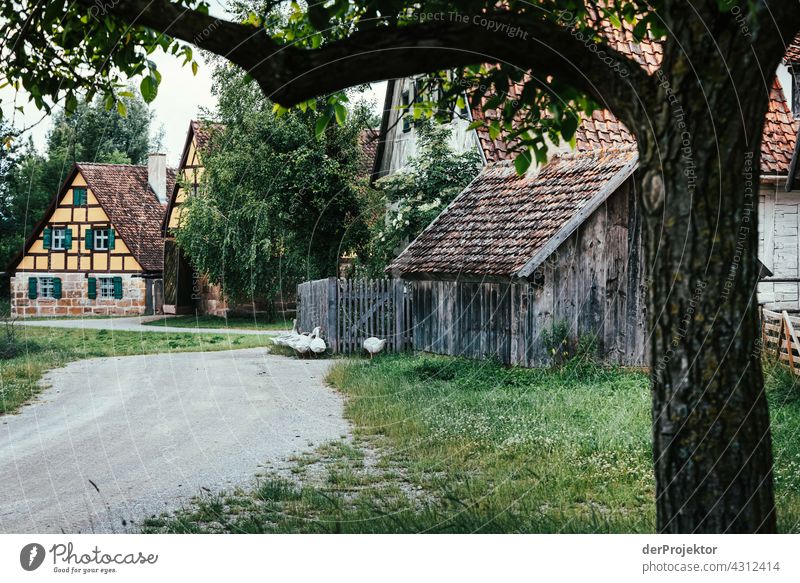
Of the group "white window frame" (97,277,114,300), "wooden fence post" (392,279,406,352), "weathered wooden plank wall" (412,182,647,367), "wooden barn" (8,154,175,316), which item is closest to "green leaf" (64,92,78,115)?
"wooden barn" (8,154,175,316)

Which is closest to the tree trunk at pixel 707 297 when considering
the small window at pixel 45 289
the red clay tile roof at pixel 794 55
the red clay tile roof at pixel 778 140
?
the small window at pixel 45 289

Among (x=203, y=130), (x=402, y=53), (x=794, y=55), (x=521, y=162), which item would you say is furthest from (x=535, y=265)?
(x=794, y=55)

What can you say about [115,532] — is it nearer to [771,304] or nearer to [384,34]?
[384,34]

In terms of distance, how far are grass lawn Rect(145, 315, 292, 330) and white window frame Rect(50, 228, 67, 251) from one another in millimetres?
886

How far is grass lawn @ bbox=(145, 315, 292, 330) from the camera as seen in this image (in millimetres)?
6825

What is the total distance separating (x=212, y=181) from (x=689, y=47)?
4.43 m

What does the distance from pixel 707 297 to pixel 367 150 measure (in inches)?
157

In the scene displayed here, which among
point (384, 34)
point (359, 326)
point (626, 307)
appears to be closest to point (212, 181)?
point (359, 326)

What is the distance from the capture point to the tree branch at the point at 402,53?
3.88m

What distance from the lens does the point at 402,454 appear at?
22.0ft

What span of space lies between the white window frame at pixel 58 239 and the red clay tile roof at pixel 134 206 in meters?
0.39

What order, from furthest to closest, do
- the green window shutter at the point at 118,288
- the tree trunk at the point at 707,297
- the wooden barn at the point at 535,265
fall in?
1. the wooden barn at the point at 535,265
2. the green window shutter at the point at 118,288
3. the tree trunk at the point at 707,297

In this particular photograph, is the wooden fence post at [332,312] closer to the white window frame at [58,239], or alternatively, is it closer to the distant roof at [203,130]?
the distant roof at [203,130]

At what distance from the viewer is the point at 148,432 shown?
7.09m
